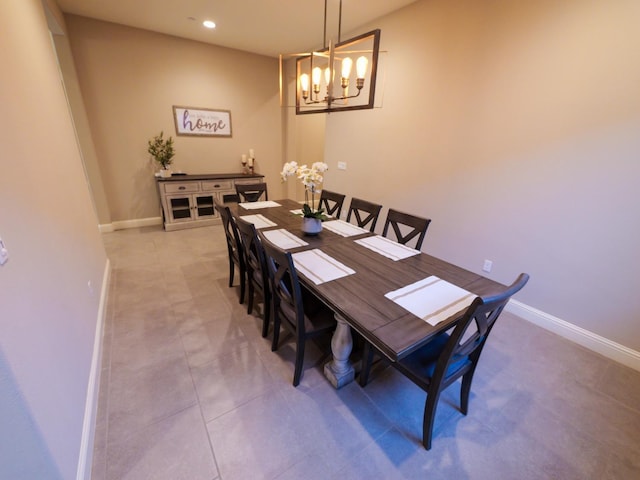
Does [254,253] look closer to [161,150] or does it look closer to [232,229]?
[232,229]

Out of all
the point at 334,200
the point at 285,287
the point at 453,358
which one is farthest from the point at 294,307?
the point at 334,200

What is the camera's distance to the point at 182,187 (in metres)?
4.32

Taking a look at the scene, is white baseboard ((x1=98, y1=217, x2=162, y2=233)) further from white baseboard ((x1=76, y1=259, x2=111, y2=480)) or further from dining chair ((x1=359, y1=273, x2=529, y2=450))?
dining chair ((x1=359, y1=273, x2=529, y2=450))

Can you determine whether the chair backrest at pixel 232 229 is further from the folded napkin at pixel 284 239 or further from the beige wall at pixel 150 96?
the beige wall at pixel 150 96

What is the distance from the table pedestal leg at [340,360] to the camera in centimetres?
163

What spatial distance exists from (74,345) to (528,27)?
12.6 ft

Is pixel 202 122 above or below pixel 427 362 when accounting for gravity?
above

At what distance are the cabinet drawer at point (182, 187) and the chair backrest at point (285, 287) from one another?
3.35m

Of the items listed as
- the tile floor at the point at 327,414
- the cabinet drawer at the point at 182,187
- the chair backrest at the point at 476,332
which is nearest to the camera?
the chair backrest at the point at 476,332

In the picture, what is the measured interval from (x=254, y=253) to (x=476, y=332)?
4.94ft

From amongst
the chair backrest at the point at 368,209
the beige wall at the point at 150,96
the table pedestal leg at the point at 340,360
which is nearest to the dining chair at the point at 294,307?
the table pedestal leg at the point at 340,360

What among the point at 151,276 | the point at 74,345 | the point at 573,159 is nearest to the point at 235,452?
the point at 74,345

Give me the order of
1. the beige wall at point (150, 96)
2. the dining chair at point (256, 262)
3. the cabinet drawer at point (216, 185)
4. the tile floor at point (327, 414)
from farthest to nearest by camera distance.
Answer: the cabinet drawer at point (216, 185) → the beige wall at point (150, 96) → the dining chair at point (256, 262) → the tile floor at point (327, 414)

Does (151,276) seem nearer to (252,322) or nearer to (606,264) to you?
(252,322)
